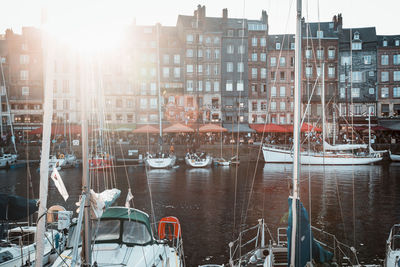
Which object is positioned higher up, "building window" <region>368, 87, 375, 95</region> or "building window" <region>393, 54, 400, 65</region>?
"building window" <region>393, 54, 400, 65</region>

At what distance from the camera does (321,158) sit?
50625 millimetres

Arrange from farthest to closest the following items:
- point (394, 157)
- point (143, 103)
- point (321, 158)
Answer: point (143, 103), point (394, 157), point (321, 158)

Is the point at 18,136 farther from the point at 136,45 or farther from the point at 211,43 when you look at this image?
the point at 211,43

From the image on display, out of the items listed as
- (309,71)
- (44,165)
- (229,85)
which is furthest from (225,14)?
(44,165)

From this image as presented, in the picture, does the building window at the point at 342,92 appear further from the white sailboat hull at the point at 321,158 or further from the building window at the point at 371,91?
the white sailboat hull at the point at 321,158

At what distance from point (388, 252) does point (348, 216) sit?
39.5 feet

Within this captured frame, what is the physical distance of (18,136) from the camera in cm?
5994

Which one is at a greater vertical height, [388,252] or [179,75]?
[179,75]

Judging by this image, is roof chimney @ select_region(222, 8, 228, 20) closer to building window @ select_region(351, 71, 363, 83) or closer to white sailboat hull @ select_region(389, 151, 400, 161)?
building window @ select_region(351, 71, 363, 83)

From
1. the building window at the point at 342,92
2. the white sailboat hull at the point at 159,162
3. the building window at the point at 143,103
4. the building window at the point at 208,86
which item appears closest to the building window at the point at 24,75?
the building window at the point at 143,103

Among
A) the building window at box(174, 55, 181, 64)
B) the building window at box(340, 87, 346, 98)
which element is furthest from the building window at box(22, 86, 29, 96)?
the building window at box(340, 87, 346, 98)

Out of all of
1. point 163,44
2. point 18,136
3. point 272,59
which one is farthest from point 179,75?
point 18,136

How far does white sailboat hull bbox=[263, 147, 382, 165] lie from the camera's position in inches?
2019

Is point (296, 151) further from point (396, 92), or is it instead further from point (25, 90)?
point (396, 92)
